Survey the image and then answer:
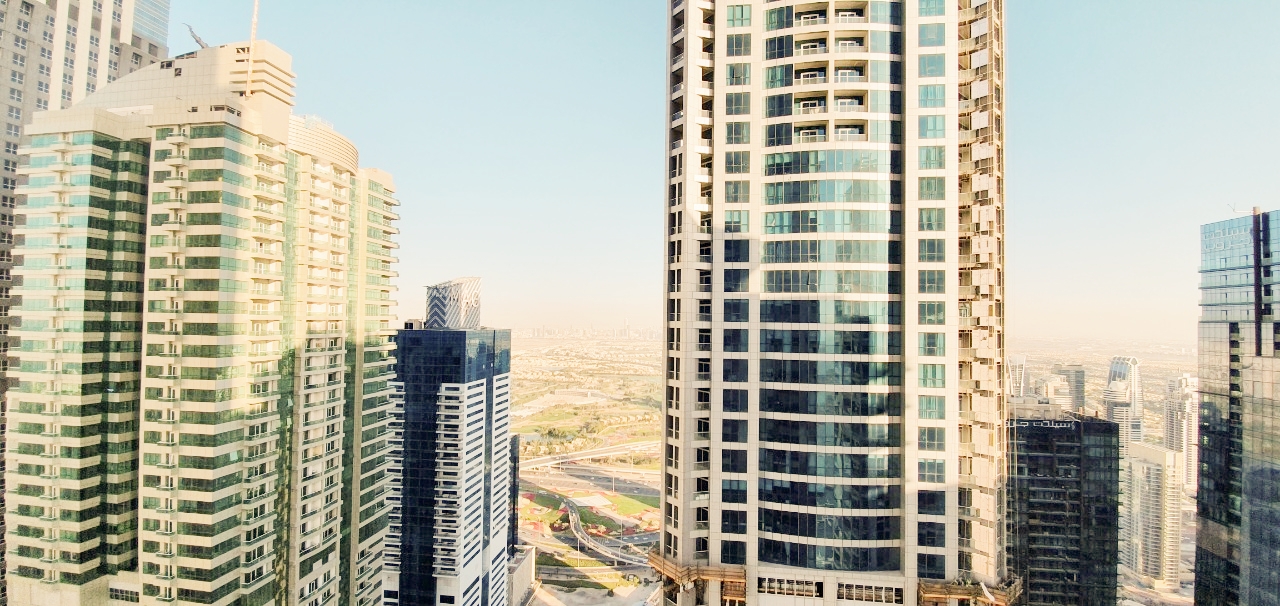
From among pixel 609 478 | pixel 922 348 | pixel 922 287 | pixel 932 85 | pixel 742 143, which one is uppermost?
pixel 932 85

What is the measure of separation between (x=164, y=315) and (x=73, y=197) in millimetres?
8080

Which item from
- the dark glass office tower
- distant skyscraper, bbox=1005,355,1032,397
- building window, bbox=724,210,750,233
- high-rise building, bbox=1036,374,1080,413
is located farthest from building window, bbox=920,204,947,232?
high-rise building, bbox=1036,374,1080,413

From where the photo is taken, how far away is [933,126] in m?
33.7

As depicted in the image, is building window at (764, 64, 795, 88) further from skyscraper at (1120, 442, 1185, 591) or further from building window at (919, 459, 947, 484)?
skyscraper at (1120, 442, 1185, 591)

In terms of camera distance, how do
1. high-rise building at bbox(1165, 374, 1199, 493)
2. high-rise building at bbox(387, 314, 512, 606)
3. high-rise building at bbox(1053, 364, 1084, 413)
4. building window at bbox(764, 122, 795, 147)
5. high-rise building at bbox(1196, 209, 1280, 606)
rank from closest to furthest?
1. building window at bbox(764, 122, 795, 147)
2. high-rise building at bbox(1196, 209, 1280, 606)
3. high-rise building at bbox(387, 314, 512, 606)
4. high-rise building at bbox(1165, 374, 1199, 493)
5. high-rise building at bbox(1053, 364, 1084, 413)

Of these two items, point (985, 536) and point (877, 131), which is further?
point (877, 131)

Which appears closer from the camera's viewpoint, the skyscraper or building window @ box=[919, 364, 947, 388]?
building window @ box=[919, 364, 947, 388]

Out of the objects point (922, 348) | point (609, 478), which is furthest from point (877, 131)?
point (609, 478)

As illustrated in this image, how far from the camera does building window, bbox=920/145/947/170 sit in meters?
33.5

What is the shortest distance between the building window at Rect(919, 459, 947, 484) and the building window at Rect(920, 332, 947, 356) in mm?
6213

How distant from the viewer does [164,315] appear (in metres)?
31.9

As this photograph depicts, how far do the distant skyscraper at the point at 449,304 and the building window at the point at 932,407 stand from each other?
67.1 m

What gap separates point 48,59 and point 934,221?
72.3 m

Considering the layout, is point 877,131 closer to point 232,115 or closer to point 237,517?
point 232,115
